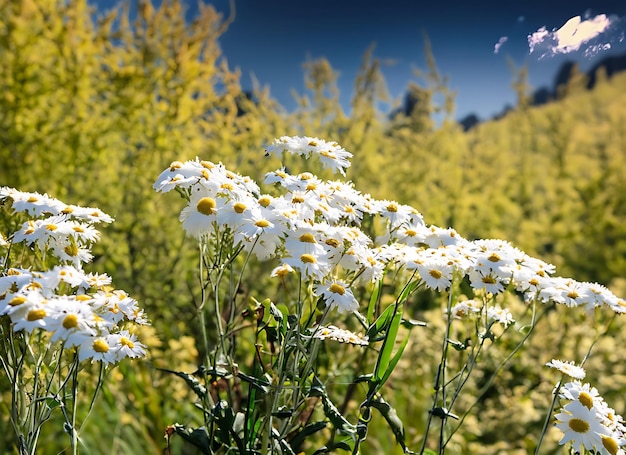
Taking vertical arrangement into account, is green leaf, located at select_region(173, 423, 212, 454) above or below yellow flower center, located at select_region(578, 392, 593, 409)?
below

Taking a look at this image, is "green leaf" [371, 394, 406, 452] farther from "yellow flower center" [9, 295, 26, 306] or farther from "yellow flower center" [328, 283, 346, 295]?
"yellow flower center" [9, 295, 26, 306]

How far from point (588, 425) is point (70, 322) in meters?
1.11

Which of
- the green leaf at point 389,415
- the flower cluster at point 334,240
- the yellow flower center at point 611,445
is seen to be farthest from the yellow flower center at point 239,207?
the yellow flower center at point 611,445

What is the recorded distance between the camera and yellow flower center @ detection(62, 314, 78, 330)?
101cm

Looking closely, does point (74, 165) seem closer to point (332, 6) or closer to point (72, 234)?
point (72, 234)

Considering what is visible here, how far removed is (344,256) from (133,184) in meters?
2.63

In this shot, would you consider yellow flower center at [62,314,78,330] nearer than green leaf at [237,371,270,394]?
Yes

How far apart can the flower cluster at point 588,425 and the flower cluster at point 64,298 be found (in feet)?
3.09

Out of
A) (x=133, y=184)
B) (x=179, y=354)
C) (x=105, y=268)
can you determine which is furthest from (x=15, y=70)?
(x=179, y=354)

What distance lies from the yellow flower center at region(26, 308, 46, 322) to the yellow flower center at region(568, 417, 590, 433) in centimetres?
112

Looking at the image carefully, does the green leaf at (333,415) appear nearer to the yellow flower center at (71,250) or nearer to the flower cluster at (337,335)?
the flower cluster at (337,335)

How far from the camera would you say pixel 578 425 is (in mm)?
1317

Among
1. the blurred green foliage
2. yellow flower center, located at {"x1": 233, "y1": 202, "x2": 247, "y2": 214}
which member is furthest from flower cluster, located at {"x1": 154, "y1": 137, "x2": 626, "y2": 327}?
the blurred green foliage

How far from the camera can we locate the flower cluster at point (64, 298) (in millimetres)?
1014
